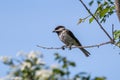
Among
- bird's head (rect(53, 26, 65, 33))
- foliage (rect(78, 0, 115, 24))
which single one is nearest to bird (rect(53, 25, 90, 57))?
bird's head (rect(53, 26, 65, 33))

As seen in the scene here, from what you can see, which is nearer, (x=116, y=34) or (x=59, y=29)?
(x=116, y=34)

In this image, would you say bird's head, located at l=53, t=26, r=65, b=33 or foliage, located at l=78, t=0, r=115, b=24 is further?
bird's head, located at l=53, t=26, r=65, b=33

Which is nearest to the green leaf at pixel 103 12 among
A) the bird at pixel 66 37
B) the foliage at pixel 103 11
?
the foliage at pixel 103 11

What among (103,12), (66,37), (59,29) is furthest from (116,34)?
(59,29)

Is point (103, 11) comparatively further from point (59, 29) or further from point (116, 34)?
point (59, 29)

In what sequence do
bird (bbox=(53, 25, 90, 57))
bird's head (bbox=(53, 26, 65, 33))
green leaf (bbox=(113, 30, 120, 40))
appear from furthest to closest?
bird's head (bbox=(53, 26, 65, 33)), bird (bbox=(53, 25, 90, 57)), green leaf (bbox=(113, 30, 120, 40))

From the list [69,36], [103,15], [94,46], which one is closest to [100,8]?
[103,15]

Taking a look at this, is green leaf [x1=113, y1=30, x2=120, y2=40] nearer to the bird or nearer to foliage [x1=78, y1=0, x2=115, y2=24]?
foliage [x1=78, y1=0, x2=115, y2=24]

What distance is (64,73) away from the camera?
2.91 m

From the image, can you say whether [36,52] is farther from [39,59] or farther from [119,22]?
[119,22]

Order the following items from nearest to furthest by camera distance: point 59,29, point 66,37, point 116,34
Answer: point 116,34 → point 66,37 → point 59,29

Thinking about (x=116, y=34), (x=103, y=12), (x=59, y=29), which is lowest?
(x=116, y=34)

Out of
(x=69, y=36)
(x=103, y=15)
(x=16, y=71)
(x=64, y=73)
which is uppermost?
(x=69, y=36)

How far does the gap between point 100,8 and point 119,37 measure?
2.14 feet
